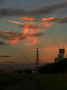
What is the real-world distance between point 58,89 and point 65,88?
2.20 metres

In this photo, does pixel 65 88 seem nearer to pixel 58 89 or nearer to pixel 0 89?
pixel 58 89

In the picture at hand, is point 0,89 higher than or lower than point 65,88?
lower

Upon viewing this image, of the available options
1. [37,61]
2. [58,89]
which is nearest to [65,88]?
[58,89]

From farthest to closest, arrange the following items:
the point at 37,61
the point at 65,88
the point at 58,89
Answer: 1. the point at 37,61
2. the point at 58,89
3. the point at 65,88

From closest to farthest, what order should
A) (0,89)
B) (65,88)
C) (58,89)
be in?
(65,88)
(58,89)
(0,89)

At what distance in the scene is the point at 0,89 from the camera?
35.0 metres

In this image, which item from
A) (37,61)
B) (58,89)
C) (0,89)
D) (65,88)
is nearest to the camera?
(65,88)

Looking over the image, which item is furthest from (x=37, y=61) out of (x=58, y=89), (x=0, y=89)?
(x=58, y=89)

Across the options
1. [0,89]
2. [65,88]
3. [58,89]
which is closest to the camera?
[65,88]

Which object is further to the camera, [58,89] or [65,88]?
[58,89]

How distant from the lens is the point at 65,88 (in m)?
20.6

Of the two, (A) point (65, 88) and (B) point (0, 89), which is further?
(B) point (0, 89)

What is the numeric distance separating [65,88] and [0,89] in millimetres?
16911

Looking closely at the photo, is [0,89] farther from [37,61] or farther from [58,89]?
[37,61]
